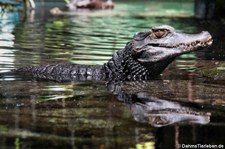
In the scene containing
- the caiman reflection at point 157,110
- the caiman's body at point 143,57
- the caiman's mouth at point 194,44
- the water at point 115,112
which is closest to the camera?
the water at point 115,112

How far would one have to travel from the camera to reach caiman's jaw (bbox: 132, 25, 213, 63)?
6152 millimetres

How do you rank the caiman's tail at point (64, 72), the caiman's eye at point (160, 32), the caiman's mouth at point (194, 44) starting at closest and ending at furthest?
1. the caiman's mouth at point (194, 44)
2. the caiman's eye at point (160, 32)
3. the caiman's tail at point (64, 72)

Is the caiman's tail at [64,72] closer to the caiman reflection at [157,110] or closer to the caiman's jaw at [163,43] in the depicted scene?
the caiman's jaw at [163,43]

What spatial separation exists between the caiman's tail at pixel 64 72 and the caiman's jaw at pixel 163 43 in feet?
1.99

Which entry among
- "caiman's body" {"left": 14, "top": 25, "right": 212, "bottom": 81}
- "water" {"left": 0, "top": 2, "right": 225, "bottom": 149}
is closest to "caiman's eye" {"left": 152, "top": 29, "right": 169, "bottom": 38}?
"caiman's body" {"left": 14, "top": 25, "right": 212, "bottom": 81}

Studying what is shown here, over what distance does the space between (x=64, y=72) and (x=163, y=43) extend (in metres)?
1.39

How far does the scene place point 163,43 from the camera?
20.8 ft

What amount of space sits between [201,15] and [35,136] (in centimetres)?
2309

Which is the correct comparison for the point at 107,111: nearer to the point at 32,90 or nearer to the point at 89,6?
the point at 32,90

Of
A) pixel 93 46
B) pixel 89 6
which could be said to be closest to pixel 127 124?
pixel 93 46

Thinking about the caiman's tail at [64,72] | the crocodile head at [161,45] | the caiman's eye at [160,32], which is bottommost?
the caiman's tail at [64,72]

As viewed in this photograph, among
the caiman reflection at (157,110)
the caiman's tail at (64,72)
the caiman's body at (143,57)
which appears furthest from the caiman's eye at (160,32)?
the caiman reflection at (157,110)

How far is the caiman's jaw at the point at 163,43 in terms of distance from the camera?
20.2 feet

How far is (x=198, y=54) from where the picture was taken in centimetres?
988
